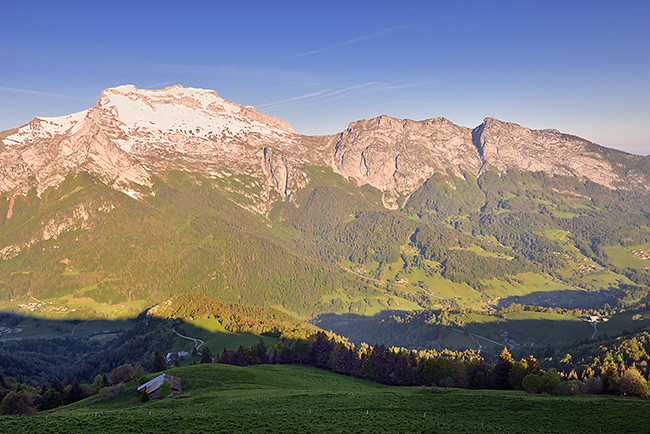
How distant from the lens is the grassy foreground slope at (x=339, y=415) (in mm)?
48031

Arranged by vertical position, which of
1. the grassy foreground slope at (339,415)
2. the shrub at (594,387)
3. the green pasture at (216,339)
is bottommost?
the green pasture at (216,339)

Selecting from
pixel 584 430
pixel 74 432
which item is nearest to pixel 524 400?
pixel 584 430

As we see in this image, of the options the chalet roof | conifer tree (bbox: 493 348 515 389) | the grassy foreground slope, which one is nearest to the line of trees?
conifer tree (bbox: 493 348 515 389)

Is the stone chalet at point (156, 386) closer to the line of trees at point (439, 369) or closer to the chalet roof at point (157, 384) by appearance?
the chalet roof at point (157, 384)

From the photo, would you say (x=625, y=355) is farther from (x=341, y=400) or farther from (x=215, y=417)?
(x=215, y=417)

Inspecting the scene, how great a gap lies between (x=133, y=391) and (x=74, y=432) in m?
37.8

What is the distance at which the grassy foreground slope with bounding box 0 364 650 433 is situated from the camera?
158 feet

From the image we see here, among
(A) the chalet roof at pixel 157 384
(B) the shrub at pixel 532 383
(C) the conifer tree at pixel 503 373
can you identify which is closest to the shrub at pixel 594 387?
(B) the shrub at pixel 532 383

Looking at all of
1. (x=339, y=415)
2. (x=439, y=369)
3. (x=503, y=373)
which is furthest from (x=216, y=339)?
(x=339, y=415)

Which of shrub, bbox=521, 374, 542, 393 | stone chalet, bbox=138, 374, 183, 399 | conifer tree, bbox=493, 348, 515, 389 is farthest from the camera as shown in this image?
conifer tree, bbox=493, 348, 515, 389

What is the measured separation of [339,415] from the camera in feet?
180

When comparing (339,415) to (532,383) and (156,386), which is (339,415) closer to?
(156,386)

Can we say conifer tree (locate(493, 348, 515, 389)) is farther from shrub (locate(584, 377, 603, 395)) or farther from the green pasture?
the green pasture

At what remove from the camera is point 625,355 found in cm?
14138
